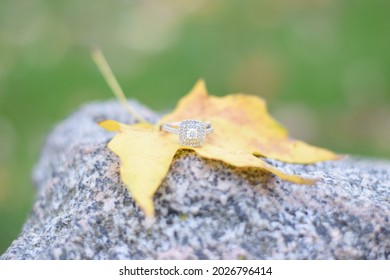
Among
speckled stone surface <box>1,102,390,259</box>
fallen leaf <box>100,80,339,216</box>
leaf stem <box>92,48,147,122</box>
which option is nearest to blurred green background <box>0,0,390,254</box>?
leaf stem <box>92,48,147,122</box>

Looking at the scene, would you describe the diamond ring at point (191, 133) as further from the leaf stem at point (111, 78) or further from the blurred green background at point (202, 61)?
the blurred green background at point (202, 61)

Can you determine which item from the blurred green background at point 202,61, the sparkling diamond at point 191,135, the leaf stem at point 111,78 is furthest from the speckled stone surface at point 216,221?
the blurred green background at point 202,61

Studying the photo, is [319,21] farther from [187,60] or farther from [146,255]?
[146,255]

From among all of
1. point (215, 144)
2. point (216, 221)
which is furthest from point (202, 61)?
point (216, 221)

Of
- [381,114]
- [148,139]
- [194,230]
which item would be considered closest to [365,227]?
[194,230]

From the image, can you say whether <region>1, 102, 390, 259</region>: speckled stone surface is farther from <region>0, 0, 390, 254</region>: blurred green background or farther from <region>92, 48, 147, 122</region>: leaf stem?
<region>0, 0, 390, 254</region>: blurred green background

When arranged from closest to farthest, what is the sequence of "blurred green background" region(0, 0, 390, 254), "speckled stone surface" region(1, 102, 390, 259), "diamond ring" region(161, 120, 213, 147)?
"speckled stone surface" region(1, 102, 390, 259), "diamond ring" region(161, 120, 213, 147), "blurred green background" region(0, 0, 390, 254)
